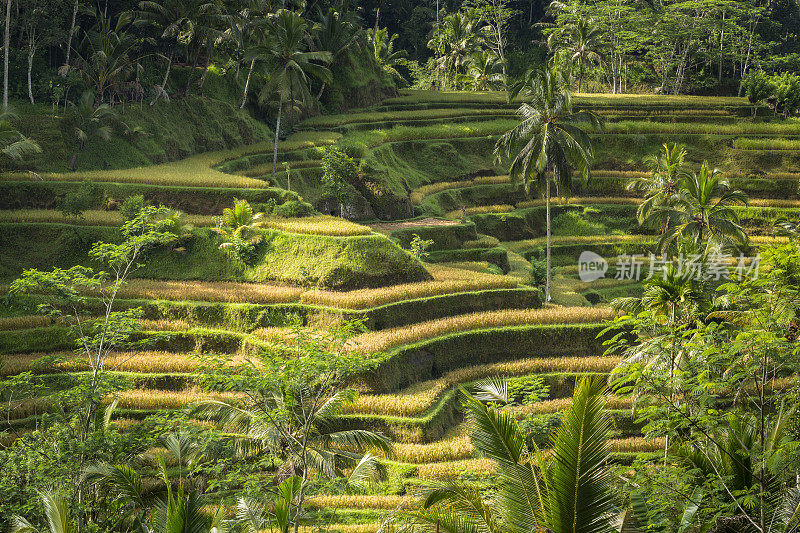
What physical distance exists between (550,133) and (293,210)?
33.9 feet

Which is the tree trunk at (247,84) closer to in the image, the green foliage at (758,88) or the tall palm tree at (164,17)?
the tall palm tree at (164,17)

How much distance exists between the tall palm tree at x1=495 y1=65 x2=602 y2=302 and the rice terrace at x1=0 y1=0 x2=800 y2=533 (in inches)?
4.8

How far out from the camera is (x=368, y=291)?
22828 millimetres

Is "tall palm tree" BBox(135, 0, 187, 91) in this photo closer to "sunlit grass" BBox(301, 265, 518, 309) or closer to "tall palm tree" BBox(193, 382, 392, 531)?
"sunlit grass" BBox(301, 265, 518, 309)

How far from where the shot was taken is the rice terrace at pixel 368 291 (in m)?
9.27

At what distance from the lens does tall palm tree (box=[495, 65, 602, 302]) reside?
1047 inches

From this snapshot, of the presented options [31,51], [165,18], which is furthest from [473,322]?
[31,51]

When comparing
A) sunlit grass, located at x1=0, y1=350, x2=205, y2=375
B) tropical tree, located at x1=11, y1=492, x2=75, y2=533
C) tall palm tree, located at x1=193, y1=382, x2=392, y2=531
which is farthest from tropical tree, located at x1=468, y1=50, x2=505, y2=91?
tropical tree, located at x1=11, y1=492, x2=75, y2=533

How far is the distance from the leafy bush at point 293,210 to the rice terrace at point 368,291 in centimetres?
8

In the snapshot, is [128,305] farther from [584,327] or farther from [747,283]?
[747,283]

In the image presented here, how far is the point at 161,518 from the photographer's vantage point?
11266mm

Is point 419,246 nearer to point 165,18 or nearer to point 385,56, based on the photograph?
point 165,18

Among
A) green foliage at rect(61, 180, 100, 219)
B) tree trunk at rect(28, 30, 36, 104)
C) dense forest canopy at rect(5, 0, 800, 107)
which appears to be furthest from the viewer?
dense forest canopy at rect(5, 0, 800, 107)

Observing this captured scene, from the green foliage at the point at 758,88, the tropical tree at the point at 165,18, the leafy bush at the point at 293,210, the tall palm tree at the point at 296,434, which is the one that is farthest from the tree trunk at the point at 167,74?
the green foliage at the point at 758,88
